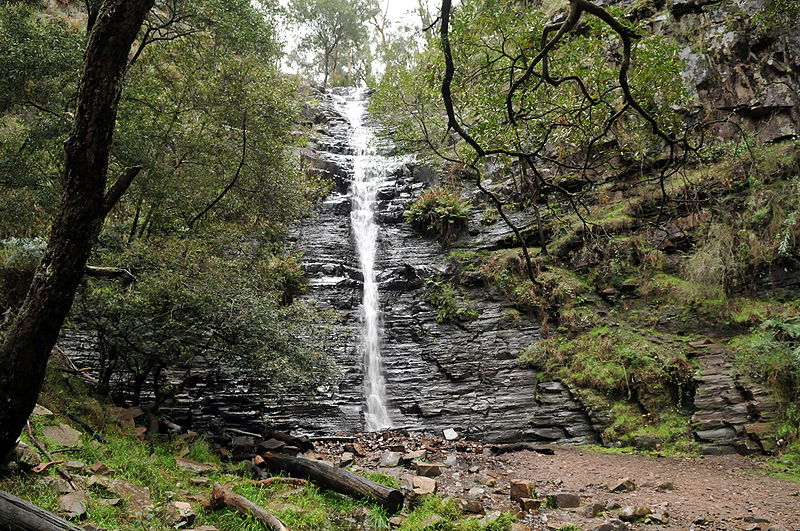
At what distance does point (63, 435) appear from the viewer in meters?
5.64

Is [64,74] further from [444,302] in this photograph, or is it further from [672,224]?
[672,224]

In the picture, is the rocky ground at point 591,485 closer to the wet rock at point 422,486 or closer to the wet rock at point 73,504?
the wet rock at point 422,486

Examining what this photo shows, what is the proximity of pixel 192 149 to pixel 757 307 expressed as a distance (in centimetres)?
1295

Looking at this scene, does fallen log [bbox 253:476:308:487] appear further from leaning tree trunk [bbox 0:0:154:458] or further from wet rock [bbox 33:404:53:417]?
leaning tree trunk [bbox 0:0:154:458]

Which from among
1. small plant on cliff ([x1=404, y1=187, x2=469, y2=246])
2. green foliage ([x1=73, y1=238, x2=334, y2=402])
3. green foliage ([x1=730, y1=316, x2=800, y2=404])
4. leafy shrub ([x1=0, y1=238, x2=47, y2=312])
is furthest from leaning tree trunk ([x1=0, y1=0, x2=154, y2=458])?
small plant on cliff ([x1=404, y1=187, x2=469, y2=246])

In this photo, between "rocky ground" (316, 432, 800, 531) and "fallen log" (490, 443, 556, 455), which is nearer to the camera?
"rocky ground" (316, 432, 800, 531)

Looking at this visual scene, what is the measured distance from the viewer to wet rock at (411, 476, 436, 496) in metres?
6.26

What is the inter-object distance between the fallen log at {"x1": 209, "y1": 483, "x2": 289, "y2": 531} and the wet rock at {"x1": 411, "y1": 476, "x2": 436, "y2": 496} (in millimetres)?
2031

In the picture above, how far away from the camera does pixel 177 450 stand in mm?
7445

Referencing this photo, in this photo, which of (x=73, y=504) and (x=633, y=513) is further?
(x=633, y=513)

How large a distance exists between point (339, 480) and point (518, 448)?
4909 millimetres

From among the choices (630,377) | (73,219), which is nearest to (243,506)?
(73,219)

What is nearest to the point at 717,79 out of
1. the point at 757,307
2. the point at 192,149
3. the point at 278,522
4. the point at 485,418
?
the point at 757,307

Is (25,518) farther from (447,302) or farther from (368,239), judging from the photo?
(368,239)
